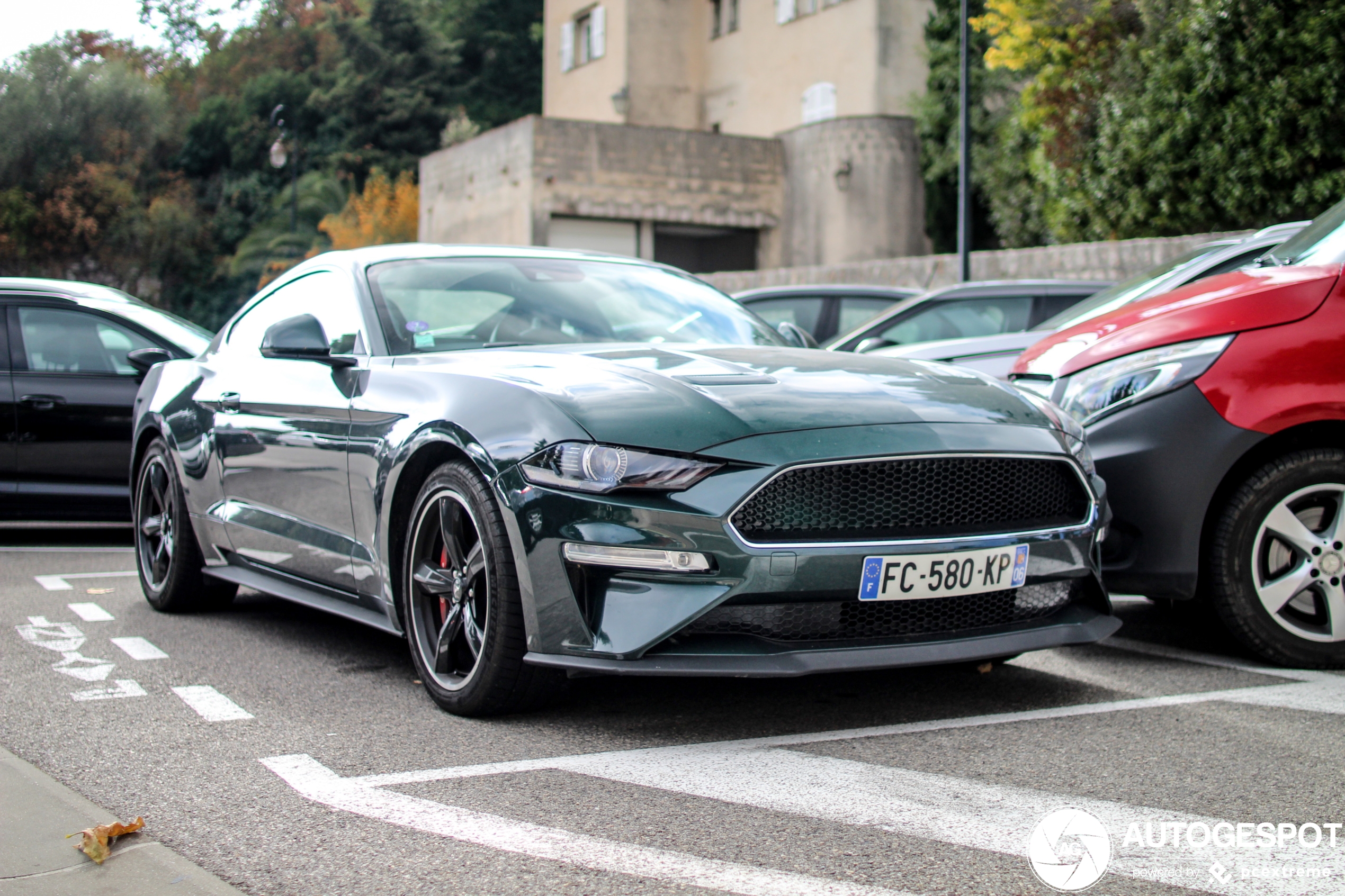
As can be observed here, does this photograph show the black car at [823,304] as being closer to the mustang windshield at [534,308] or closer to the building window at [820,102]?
the mustang windshield at [534,308]

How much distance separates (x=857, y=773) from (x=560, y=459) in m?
1.12

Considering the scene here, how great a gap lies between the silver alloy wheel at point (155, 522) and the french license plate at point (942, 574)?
12.1 feet

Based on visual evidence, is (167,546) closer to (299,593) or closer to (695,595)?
(299,593)

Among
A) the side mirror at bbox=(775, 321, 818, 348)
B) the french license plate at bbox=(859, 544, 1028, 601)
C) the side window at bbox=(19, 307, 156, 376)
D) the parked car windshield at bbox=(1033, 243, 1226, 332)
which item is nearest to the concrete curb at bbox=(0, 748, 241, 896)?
the french license plate at bbox=(859, 544, 1028, 601)

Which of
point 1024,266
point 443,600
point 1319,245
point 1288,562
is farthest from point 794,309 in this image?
point 443,600

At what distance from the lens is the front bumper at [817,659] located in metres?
3.76

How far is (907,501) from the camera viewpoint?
4012mm

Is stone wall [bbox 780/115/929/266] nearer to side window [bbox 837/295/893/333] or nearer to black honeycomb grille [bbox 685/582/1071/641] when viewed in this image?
side window [bbox 837/295/893/333]

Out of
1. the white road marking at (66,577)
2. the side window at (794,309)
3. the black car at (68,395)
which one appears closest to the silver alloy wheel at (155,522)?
the white road marking at (66,577)

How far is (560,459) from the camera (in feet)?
12.8

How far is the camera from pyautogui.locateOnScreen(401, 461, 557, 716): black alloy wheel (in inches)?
158

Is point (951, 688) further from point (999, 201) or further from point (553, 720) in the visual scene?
point (999, 201)

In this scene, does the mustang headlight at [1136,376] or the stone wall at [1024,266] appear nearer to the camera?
the mustang headlight at [1136,376]

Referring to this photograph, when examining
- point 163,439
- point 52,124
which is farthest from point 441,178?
point 163,439
